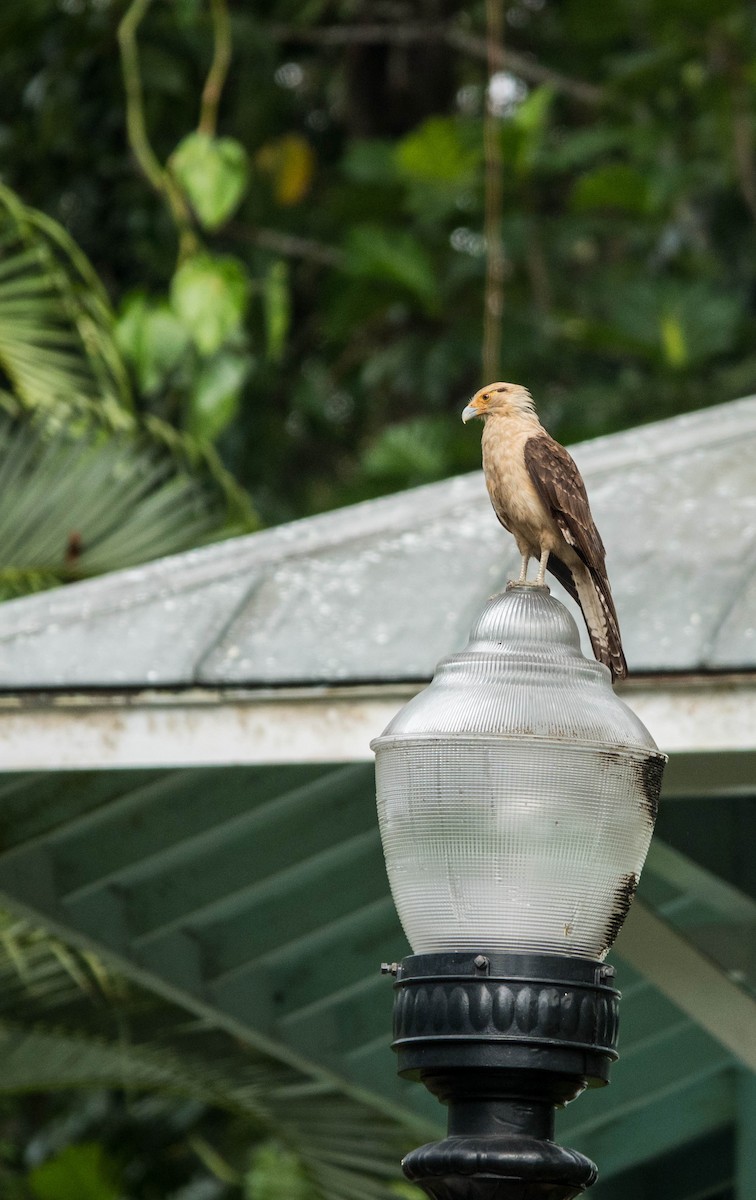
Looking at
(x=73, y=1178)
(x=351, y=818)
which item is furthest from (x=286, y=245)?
(x=351, y=818)

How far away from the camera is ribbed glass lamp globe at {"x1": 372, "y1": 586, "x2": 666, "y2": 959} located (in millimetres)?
2514

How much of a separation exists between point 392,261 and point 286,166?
9.96 feet

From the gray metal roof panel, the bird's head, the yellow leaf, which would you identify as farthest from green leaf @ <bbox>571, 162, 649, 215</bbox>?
the bird's head

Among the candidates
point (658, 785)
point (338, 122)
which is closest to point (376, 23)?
point (338, 122)

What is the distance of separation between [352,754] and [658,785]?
144 centimetres

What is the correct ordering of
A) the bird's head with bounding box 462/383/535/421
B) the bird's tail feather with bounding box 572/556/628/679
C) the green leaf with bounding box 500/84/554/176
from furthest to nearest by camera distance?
the green leaf with bounding box 500/84/554/176
the bird's head with bounding box 462/383/535/421
the bird's tail feather with bounding box 572/556/628/679

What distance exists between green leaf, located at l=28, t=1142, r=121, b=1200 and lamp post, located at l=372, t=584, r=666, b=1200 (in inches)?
258

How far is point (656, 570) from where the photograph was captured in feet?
14.0

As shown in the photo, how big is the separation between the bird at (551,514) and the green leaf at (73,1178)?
19.0 ft

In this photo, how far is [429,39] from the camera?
1175cm

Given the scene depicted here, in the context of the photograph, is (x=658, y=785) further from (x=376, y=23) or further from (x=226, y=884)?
(x=376, y=23)

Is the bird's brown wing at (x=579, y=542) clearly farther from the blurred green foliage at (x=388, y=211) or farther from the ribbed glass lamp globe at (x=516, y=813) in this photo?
the blurred green foliage at (x=388, y=211)

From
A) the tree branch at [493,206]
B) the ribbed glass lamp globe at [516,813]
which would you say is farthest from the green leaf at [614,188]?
the ribbed glass lamp globe at [516,813]

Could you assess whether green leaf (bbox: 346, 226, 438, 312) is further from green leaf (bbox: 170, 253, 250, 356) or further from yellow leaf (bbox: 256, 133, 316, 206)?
yellow leaf (bbox: 256, 133, 316, 206)
